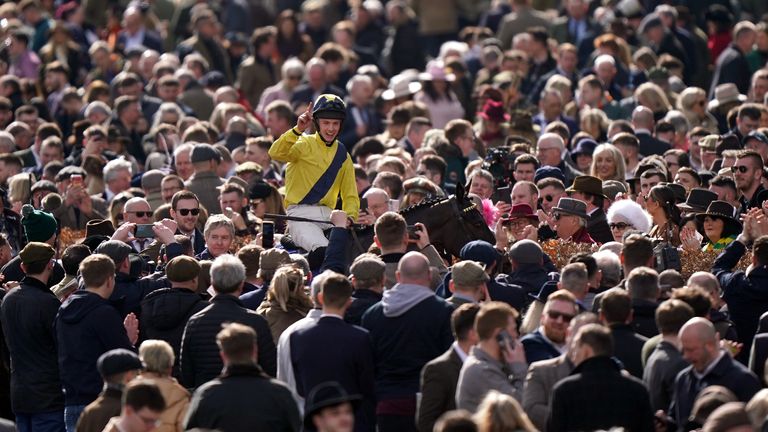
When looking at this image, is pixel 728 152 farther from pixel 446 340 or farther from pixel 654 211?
pixel 446 340

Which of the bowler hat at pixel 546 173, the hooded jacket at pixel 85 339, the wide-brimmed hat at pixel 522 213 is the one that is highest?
the bowler hat at pixel 546 173

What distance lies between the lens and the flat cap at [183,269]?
47.3 feet

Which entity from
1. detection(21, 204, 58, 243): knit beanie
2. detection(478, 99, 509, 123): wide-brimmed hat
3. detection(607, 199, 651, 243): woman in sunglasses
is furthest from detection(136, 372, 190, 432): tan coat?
detection(478, 99, 509, 123): wide-brimmed hat

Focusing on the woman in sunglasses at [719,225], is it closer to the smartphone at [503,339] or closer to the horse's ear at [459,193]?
the horse's ear at [459,193]

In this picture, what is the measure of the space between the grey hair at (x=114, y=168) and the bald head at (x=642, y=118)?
19.1 feet

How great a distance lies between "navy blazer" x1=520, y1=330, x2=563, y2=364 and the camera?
1253 cm

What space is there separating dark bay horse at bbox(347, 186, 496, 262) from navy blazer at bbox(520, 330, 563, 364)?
347 cm

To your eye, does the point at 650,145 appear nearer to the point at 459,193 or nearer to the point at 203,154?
the point at 203,154

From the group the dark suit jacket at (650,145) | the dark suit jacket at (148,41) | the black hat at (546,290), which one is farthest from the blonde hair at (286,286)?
the dark suit jacket at (148,41)

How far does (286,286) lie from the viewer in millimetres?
13992

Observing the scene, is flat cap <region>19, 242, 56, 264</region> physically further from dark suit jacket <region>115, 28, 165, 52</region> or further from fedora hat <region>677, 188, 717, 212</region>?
dark suit jacket <region>115, 28, 165, 52</region>

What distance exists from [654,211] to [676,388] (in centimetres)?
501

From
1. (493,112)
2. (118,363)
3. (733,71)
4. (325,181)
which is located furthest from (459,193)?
(733,71)

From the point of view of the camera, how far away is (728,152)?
760 inches
